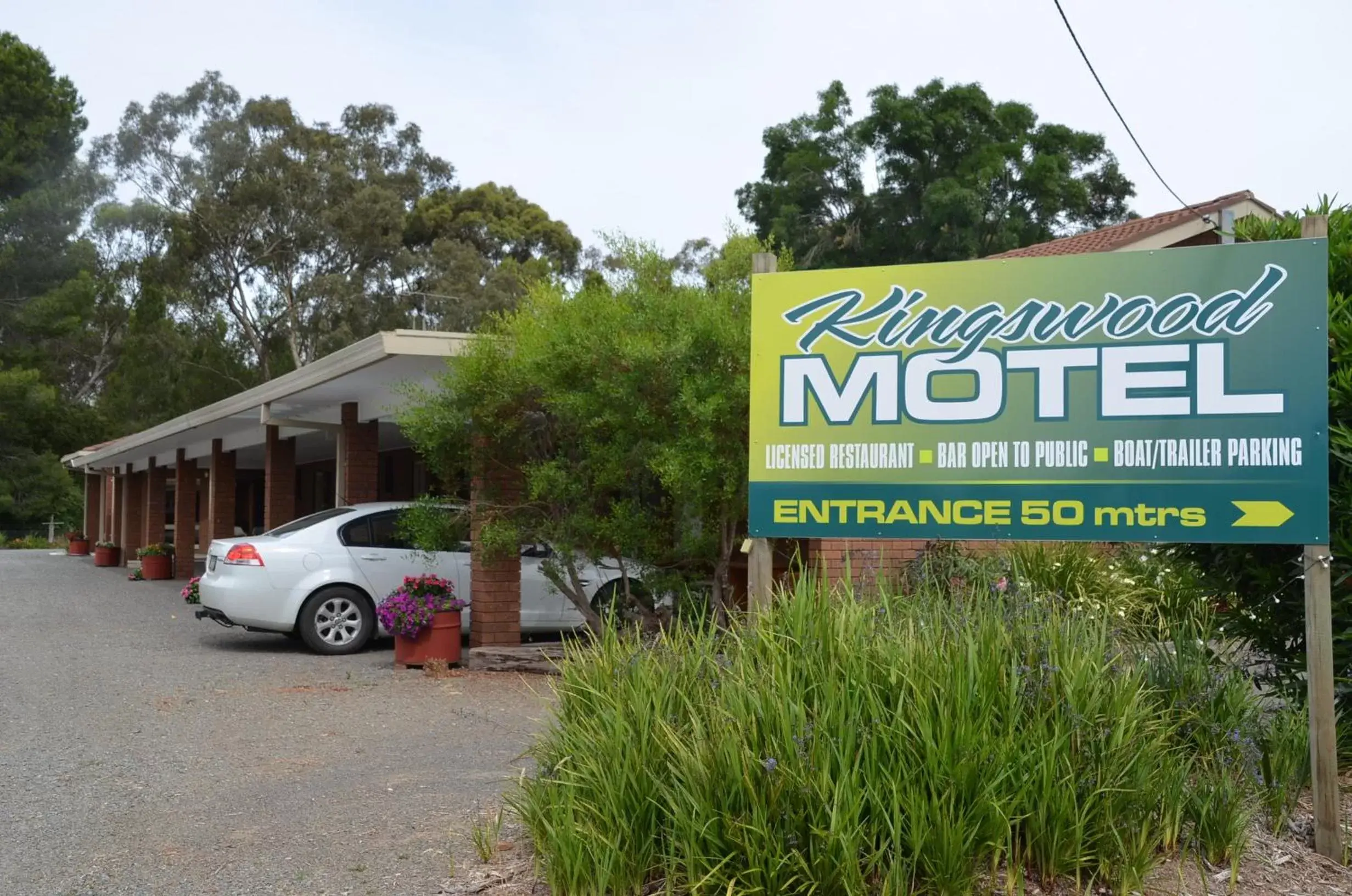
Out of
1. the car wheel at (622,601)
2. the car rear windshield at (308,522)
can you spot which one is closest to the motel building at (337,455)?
the car wheel at (622,601)

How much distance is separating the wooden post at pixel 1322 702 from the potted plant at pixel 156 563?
24.7 meters

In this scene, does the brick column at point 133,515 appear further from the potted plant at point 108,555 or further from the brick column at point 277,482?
the brick column at point 277,482

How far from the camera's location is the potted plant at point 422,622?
11461 millimetres

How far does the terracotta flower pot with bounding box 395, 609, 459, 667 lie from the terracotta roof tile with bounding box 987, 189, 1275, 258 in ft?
27.6

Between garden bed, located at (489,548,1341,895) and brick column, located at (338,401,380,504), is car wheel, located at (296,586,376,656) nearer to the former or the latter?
brick column, located at (338,401,380,504)

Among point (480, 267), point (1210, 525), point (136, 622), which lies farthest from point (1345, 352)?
point (480, 267)

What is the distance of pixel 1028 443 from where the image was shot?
5910 millimetres

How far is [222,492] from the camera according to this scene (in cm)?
2531

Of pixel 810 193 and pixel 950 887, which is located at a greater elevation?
pixel 810 193

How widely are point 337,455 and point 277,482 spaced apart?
10.1 ft

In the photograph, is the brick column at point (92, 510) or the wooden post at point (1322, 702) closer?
the wooden post at point (1322, 702)

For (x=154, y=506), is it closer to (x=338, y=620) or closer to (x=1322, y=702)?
(x=338, y=620)

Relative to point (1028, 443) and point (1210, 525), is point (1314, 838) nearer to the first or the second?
point (1210, 525)

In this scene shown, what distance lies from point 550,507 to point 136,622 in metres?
8.63
